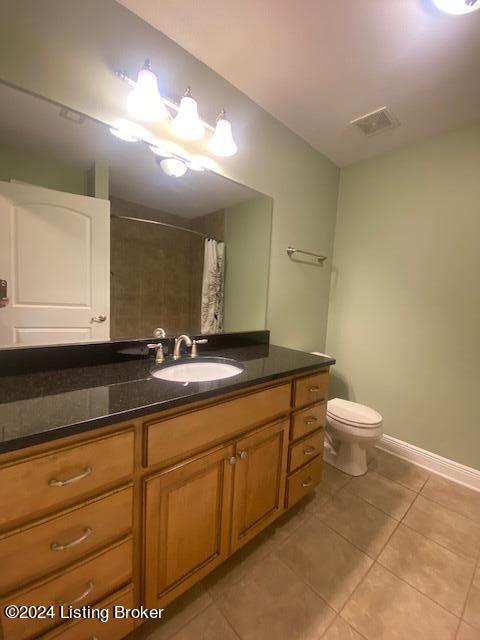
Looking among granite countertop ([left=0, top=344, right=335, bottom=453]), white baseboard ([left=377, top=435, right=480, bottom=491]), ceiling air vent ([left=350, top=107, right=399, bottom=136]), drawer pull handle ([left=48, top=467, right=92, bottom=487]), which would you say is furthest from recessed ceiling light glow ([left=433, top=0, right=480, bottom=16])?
white baseboard ([left=377, top=435, right=480, bottom=491])

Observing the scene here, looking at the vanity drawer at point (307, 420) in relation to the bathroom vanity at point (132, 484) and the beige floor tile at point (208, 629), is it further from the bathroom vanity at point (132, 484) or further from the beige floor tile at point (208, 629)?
the beige floor tile at point (208, 629)

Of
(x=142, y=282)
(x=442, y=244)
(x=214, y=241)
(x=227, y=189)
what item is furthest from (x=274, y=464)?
(x=442, y=244)

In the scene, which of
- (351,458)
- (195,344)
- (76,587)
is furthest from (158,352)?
(351,458)

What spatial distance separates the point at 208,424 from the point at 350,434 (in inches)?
45.5

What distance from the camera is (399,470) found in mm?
1843

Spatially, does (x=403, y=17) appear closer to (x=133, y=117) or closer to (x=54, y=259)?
(x=133, y=117)

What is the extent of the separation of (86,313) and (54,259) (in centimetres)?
24

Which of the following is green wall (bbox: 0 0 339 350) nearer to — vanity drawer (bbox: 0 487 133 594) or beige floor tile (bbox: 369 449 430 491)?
beige floor tile (bbox: 369 449 430 491)

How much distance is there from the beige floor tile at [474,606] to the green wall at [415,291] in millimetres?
829

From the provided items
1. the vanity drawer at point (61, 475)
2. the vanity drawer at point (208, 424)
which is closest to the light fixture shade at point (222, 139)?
the vanity drawer at point (208, 424)

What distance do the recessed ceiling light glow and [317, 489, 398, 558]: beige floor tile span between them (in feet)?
7.54

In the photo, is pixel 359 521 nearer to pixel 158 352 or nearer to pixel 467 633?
pixel 467 633

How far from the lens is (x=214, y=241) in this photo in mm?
1559

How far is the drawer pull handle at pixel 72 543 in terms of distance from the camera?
0.64 metres
